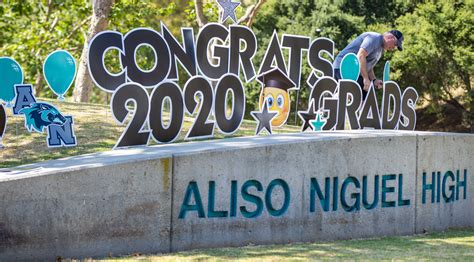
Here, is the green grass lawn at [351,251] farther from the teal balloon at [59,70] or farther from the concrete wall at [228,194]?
the teal balloon at [59,70]

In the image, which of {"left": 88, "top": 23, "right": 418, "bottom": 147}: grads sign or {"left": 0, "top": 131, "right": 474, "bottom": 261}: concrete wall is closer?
{"left": 0, "top": 131, "right": 474, "bottom": 261}: concrete wall

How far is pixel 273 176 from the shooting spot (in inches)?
388

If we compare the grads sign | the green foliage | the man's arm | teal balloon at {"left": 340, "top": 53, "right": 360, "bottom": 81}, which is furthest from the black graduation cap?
the green foliage

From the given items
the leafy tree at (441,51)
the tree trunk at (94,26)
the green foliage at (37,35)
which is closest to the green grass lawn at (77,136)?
the tree trunk at (94,26)

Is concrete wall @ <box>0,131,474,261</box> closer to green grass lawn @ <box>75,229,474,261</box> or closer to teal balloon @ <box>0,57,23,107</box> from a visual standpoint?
green grass lawn @ <box>75,229,474,261</box>

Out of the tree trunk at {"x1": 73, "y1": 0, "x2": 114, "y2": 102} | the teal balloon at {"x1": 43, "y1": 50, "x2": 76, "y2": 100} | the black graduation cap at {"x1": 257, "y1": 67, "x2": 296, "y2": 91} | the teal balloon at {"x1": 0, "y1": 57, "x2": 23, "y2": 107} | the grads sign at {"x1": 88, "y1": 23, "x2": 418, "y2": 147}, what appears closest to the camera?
the teal balloon at {"x1": 0, "y1": 57, "x2": 23, "y2": 107}

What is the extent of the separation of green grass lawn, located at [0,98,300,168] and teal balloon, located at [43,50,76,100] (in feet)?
4.63

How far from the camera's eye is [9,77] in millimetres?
9586

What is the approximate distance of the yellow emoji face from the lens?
12008 millimetres

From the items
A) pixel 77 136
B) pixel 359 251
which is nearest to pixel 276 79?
pixel 77 136

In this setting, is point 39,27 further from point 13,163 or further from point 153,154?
point 153,154

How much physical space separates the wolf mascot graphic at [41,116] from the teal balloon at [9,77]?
25cm

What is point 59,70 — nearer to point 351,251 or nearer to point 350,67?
point 351,251

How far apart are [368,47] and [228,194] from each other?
4.68 meters
